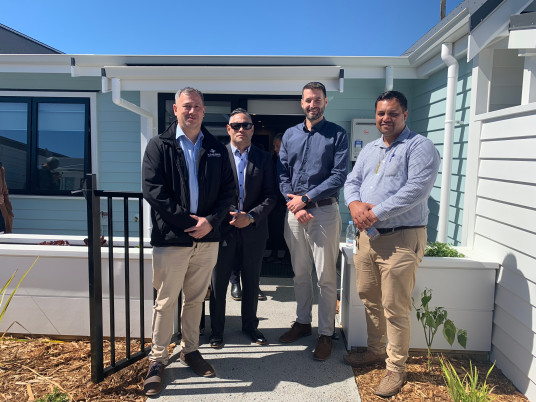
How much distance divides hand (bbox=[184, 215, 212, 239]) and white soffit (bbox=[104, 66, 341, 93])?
8.17 feet

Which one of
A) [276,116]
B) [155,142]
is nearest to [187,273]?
[155,142]

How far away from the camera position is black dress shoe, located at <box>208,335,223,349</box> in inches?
116

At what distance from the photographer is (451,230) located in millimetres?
4223

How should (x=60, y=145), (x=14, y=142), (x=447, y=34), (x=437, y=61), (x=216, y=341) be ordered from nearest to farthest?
(x=216, y=341), (x=447, y=34), (x=437, y=61), (x=60, y=145), (x=14, y=142)

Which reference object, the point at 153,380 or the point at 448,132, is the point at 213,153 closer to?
the point at 153,380

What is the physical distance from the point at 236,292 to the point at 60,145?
12.6 feet

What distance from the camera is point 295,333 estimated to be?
309 cm

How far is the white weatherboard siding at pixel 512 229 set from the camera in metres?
2.37

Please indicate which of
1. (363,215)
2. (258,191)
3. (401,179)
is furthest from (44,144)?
(401,179)

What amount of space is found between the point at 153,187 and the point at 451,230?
335cm

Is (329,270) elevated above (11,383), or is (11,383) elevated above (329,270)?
(329,270)

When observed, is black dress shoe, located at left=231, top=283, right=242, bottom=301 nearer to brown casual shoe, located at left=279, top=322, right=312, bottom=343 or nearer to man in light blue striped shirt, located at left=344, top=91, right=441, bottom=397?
brown casual shoe, located at left=279, top=322, right=312, bottom=343

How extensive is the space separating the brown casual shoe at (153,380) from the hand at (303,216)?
1369 mm

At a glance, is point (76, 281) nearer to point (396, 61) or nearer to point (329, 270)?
point (329, 270)
